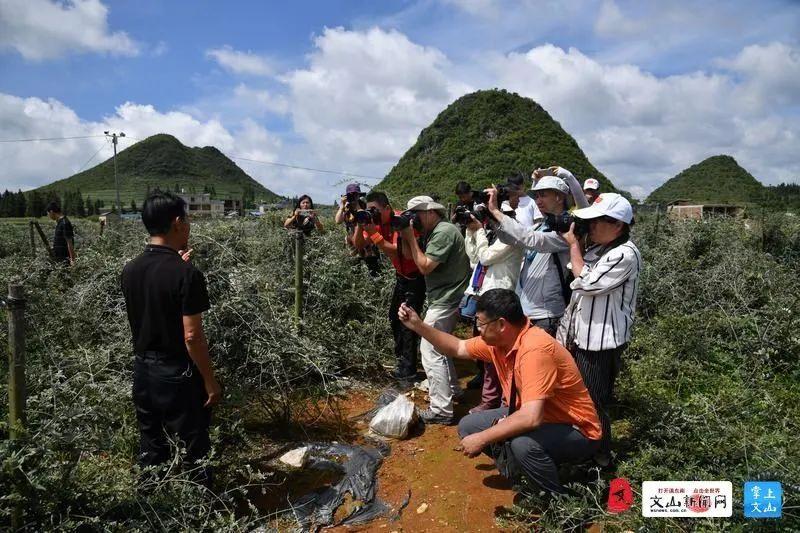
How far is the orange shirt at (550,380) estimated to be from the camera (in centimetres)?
229

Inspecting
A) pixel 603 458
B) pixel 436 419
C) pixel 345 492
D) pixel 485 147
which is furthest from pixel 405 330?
pixel 485 147

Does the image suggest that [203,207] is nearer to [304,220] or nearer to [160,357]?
[304,220]

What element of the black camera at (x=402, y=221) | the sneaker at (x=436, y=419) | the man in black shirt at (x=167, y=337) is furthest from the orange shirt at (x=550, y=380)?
the man in black shirt at (x=167, y=337)

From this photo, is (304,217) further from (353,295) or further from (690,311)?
(690,311)

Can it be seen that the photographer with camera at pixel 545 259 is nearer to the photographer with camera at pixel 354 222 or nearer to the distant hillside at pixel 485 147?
the photographer with camera at pixel 354 222

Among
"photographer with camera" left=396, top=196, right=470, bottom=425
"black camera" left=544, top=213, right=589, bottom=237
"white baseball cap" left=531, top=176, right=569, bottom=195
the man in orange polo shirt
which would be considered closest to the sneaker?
"photographer with camera" left=396, top=196, right=470, bottom=425

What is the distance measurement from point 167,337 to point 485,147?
38.4 meters

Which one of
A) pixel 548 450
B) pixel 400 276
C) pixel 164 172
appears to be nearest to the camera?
pixel 548 450

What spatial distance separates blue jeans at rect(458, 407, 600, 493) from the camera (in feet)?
7.80

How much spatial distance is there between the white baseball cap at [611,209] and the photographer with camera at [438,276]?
1256 millimetres

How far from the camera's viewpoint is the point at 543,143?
38344 mm

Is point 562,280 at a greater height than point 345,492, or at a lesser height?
greater

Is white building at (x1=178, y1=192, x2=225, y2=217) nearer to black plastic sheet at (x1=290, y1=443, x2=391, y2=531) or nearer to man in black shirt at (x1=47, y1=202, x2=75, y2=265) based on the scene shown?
man in black shirt at (x1=47, y1=202, x2=75, y2=265)

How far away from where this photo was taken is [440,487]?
2.85 metres
